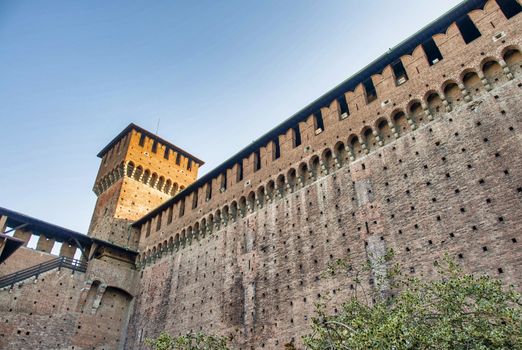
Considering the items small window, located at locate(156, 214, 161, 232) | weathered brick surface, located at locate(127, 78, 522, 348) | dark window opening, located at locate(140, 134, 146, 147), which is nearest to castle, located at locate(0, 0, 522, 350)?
weathered brick surface, located at locate(127, 78, 522, 348)

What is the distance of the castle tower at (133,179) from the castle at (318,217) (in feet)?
8.08

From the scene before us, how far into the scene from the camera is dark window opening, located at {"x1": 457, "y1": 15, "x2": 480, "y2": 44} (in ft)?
35.0

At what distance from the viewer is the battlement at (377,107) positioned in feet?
31.1

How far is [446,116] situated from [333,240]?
14.4 feet

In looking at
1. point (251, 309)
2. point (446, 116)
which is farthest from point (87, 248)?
point (446, 116)

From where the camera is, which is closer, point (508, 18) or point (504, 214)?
point (504, 214)

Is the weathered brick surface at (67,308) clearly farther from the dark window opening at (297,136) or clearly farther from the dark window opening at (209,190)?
the dark window opening at (297,136)

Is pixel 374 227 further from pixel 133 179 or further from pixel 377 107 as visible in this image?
pixel 133 179

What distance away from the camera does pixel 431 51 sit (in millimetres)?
11461

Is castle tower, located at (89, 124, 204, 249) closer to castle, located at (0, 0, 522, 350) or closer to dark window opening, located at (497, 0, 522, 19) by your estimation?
castle, located at (0, 0, 522, 350)

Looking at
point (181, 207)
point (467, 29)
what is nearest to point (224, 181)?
point (181, 207)

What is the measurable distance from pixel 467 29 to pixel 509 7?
109 cm

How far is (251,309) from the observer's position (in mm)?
11648

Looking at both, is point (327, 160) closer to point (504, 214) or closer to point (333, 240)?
point (333, 240)
